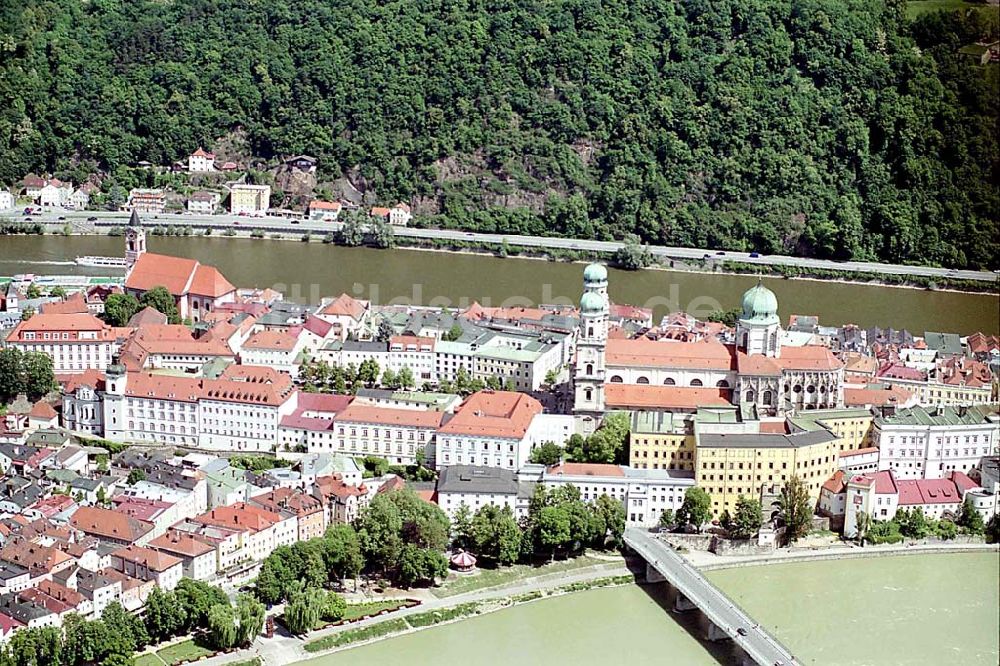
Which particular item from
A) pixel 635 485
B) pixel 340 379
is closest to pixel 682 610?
pixel 635 485

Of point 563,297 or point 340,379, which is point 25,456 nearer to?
point 340,379

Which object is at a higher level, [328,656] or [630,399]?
[630,399]

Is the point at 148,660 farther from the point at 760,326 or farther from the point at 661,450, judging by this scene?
the point at 760,326

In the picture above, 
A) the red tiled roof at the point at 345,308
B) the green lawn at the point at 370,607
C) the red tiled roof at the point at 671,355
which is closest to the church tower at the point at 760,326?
the red tiled roof at the point at 671,355

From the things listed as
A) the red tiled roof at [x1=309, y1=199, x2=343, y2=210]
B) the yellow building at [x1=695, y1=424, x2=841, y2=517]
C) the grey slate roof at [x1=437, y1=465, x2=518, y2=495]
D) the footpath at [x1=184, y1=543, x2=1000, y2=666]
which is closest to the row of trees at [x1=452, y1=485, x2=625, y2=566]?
the grey slate roof at [x1=437, y1=465, x2=518, y2=495]

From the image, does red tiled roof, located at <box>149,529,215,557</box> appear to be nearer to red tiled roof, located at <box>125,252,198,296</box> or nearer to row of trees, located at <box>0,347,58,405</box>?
row of trees, located at <box>0,347,58,405</box>

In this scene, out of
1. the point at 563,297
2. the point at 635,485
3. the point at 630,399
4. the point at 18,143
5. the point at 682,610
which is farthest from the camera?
the point at 18,143
